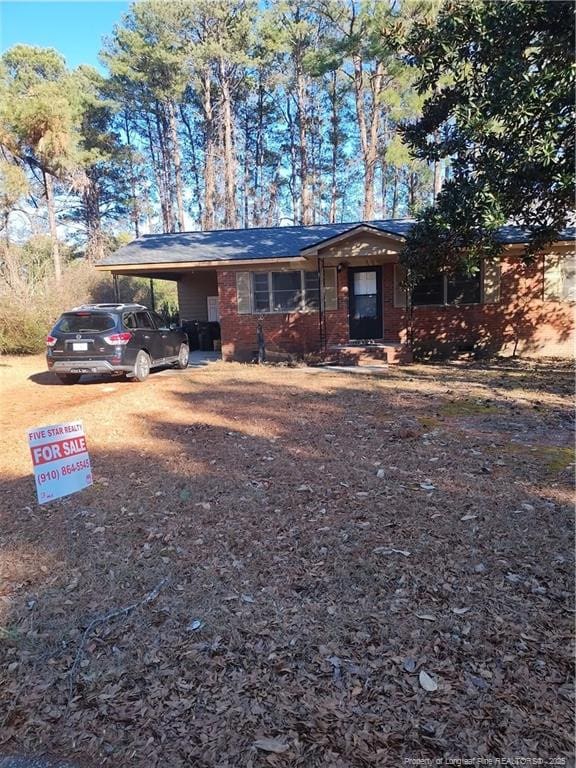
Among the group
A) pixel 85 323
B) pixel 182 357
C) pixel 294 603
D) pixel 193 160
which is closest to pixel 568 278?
pixel 182 357

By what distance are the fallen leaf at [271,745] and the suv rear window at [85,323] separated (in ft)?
28.7

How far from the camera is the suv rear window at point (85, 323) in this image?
31.7 ft

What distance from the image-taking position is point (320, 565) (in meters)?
3.19

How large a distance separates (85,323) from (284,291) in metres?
Result: 6.06

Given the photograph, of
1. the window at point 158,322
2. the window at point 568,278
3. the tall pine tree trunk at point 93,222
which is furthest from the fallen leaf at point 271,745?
the tall pine tree trunk at point 93,222

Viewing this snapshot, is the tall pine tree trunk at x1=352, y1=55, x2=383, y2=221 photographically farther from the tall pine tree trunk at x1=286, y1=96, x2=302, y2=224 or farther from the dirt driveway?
the dirt driveway

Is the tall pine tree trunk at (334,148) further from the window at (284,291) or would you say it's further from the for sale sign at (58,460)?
the for sale sign at (58,460)

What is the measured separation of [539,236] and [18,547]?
10.5 metres

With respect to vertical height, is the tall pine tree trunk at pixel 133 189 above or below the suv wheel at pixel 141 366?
above

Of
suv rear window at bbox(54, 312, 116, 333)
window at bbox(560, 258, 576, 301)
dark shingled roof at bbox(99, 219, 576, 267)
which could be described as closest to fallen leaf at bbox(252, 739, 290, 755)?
Answer: suv rear window at bbox(54, 312, 116, 333)

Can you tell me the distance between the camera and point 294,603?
9.26 ft

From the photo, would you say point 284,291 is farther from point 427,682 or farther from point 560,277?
point 427,682

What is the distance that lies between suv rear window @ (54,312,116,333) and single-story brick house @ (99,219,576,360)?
4.75 metres

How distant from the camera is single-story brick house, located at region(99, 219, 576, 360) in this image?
13133 millimetres
